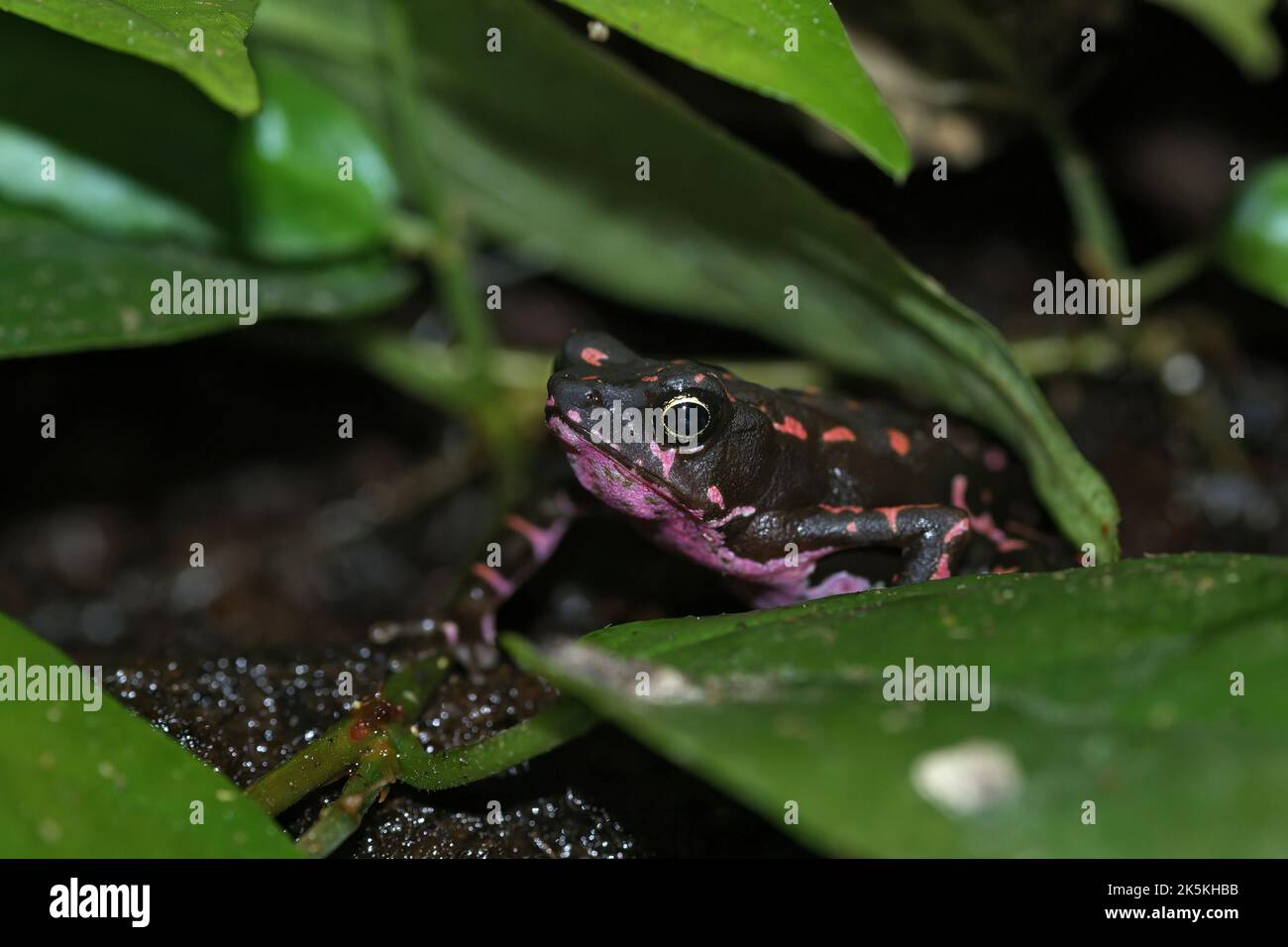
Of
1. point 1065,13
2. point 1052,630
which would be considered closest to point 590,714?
point 1052,630

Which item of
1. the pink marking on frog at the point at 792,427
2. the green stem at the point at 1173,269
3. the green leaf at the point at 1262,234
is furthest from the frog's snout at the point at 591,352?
the green stem at the point at 1173,269

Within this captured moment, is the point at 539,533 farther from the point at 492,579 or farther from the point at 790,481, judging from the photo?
the point at 790,481

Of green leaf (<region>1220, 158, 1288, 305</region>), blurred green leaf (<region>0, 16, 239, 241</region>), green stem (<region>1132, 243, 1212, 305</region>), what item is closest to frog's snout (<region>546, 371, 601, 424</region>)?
blurred green leaf (<region>0, 16, 239, 241</region>)

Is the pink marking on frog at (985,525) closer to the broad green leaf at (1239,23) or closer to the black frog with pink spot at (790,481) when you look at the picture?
the black frog with pink spot at (790,481)

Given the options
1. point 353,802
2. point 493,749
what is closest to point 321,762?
point 353,802

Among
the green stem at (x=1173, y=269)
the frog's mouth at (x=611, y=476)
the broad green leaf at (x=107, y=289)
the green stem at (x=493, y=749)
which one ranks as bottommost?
the green stem at (x=493, y=749)

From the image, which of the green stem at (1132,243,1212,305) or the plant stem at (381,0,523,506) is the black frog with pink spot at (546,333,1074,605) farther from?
the green stem at (1132,243,1212,305)

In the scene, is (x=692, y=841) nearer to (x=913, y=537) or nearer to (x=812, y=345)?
(x=913, y=537)

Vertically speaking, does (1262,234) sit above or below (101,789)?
above
